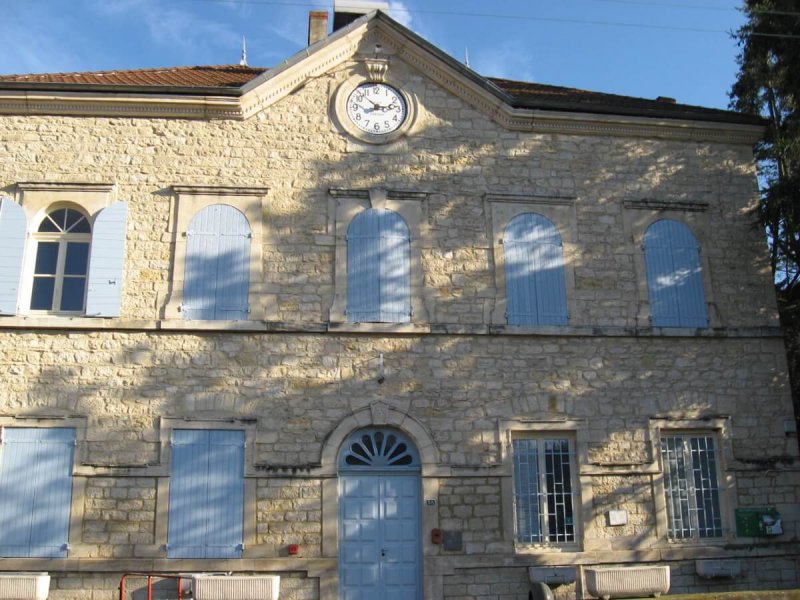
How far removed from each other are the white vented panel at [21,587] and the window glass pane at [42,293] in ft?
10.7

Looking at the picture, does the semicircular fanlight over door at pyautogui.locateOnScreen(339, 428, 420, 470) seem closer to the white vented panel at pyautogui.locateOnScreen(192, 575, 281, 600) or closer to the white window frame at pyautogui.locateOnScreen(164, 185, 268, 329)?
the white vented panel at pyautogui.locateOnScreen(192, 575, 281, 600)

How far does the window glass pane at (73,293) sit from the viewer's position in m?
10.1

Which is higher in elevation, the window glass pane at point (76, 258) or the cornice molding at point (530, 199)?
the cornice molding at point (530, 199)

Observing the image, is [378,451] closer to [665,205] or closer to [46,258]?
[46,258]

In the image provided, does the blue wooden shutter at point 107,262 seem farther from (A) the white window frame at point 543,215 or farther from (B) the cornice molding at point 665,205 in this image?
(B) the cornice molding at point 665,205

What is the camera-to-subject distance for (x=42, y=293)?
33.3 feet

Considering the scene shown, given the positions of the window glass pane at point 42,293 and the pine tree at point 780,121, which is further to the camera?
the pine tree at point 780,121

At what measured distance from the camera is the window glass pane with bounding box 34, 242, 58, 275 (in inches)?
403

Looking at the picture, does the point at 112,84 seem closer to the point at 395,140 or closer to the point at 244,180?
the point at 244,180

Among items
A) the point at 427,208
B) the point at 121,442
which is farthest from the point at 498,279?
the point at 121,442

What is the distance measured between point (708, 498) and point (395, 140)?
638 cm

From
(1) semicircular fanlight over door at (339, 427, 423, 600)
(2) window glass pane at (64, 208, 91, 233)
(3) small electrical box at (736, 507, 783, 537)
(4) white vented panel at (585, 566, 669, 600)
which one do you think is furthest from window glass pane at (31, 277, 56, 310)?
(3) small electrical box at (736, 507, 783, 537)

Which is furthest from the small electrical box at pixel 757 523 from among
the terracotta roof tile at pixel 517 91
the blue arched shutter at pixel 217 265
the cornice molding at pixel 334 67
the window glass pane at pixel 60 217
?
the window glass pane at pixel 60 217

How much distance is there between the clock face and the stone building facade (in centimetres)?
4
